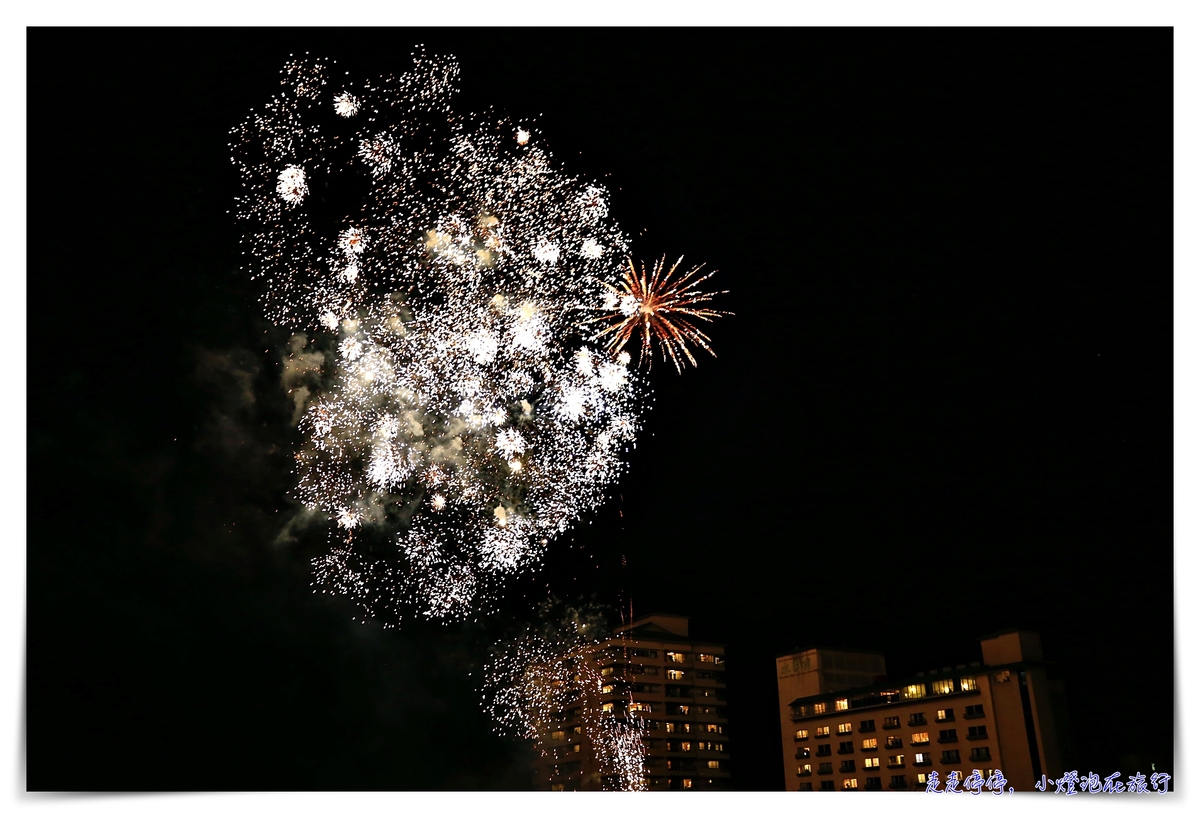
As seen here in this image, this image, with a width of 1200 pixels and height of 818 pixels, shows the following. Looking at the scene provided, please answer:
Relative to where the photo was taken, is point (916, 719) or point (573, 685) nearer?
point (573, 685)

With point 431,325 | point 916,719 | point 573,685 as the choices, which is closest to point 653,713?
point 573,685

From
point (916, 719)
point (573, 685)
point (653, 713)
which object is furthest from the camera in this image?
point (916, 719)

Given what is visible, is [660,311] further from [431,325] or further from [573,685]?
[573,685]

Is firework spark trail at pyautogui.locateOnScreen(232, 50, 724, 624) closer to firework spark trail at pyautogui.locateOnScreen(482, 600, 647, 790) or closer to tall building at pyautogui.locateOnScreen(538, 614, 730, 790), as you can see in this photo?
firework spark trail at pyautogui.locateOnScreen(482, 600, 647, 790)

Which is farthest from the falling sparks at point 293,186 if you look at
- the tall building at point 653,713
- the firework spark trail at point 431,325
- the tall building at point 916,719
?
the tall building at point 916,719

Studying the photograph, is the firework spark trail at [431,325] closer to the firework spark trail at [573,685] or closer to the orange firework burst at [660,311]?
the orange firework burst at [660,311]
